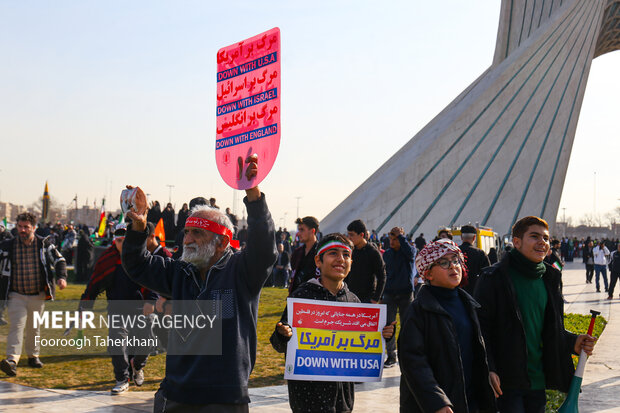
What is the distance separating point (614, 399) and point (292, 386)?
10.4 feet

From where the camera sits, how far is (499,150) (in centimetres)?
2097

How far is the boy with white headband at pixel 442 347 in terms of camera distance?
2766 millimetres

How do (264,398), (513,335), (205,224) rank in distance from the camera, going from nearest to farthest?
A: (205,224)
(513,335)
(264,398)

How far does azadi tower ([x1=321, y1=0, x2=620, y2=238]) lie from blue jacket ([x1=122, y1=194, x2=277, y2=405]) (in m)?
15.9

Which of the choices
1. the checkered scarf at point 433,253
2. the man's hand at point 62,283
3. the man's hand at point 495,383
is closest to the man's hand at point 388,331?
the checkered scarf at point 433,253

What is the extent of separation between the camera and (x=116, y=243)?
222 inches

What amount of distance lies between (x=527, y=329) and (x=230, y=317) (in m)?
1.63

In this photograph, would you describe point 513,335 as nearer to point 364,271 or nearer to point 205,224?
point 205,224

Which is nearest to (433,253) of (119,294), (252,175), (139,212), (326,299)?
(326,299)

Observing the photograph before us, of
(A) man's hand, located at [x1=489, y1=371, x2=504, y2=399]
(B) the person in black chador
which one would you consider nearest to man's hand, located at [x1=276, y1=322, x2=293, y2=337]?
(A) man's hand, located at [x1=489, y1=371, x2=504, y2=399]

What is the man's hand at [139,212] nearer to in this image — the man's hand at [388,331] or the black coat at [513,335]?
the man's hand at [388,331]

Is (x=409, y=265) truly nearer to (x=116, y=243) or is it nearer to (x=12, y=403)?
(x=116, y=243)

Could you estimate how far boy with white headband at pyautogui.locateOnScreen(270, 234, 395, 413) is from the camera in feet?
10.3

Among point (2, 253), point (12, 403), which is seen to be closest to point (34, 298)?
point (2, 253)
